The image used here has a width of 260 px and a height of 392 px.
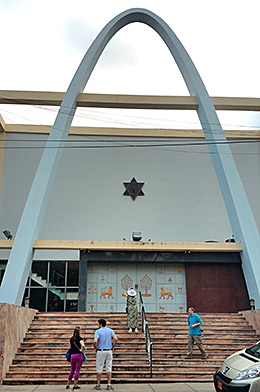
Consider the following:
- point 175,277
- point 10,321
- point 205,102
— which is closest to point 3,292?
point 10,321

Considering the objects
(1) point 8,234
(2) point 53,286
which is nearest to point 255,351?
(2) point 53,286

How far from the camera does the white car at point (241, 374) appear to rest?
702 cm

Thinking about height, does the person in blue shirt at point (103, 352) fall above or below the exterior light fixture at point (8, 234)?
below

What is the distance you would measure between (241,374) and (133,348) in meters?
5.41

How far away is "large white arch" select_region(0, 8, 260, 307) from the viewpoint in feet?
51.0

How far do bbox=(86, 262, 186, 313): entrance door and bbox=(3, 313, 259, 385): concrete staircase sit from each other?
480 cm

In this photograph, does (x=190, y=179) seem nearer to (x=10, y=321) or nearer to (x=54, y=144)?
(x=54, y=144)

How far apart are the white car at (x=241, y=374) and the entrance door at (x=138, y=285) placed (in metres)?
11.6

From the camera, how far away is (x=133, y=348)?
12.1 metres

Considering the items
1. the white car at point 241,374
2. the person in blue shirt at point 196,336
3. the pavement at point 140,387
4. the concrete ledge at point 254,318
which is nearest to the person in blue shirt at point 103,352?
the pavement at point 140,387

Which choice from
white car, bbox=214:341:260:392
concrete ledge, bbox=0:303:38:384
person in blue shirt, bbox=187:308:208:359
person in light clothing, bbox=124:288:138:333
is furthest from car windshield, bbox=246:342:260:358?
concrete ledge, bbox=0:303:38:384

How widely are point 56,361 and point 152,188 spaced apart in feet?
43.7

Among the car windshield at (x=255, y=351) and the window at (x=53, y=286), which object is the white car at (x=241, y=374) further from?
the window at (x=53, y=286)

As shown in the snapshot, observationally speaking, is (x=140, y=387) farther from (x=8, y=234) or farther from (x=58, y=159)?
(x=8, y=234)
